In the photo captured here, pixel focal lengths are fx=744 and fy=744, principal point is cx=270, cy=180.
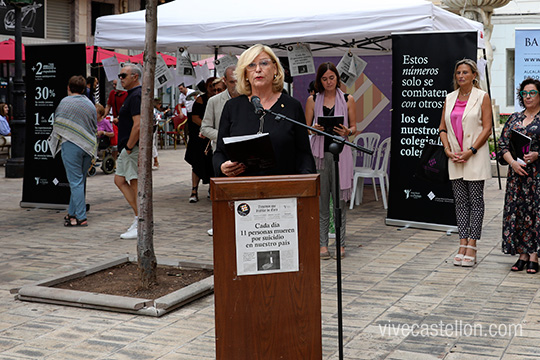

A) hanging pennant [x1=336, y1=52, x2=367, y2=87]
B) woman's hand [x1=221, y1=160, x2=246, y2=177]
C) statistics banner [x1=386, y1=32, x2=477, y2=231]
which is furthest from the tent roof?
woman's hand [x1=221, y1=160, x2=246, y2=177]

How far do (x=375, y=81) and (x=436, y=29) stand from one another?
3.30m

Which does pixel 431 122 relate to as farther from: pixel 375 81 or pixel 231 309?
pixel 231 309

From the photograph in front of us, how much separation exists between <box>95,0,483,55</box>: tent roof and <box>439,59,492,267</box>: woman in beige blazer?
2169mm

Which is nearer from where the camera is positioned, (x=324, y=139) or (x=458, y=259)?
(x=458, y=259)

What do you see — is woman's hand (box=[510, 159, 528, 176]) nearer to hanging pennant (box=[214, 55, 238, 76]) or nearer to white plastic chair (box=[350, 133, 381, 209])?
white plastic chair (box=[350, 133, 381, 209])

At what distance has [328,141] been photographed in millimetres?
7469

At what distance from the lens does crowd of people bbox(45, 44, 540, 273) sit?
442 centimetres

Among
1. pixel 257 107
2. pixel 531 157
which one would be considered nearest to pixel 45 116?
pixel 531 157

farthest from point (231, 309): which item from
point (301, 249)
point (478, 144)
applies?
point (478, 144)

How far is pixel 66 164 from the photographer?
9195 mm

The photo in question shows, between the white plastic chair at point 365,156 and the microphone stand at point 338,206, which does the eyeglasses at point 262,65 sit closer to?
the microphone stand at point 338,206

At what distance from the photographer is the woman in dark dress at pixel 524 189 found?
6.60 metres

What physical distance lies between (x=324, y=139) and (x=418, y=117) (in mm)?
2074

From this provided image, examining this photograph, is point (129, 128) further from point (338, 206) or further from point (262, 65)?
point (338, 206)
